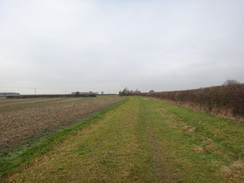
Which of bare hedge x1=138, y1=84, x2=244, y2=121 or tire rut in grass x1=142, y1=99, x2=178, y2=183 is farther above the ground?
bare hedge x1=138, y1=84, x2=244, y2=121

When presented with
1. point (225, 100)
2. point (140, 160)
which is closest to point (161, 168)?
point (140, 160)

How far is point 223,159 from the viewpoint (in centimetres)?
499

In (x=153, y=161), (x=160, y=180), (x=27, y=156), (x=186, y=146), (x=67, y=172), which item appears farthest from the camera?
(x=186, y=146)

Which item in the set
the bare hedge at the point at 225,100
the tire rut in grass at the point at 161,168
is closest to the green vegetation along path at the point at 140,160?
the tire rut in grass at the point at 161,168

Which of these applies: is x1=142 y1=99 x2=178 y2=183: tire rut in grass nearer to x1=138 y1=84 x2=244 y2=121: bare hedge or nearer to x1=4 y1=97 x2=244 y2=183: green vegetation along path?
x1=4 y1=97 x2=244 y2=183: green vegetation along path

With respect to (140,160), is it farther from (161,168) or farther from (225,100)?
(225,100)

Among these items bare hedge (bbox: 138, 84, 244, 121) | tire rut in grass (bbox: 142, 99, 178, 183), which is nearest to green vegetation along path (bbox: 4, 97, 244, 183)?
tire rut in grass (bbox: 142, 99, 178, 183)

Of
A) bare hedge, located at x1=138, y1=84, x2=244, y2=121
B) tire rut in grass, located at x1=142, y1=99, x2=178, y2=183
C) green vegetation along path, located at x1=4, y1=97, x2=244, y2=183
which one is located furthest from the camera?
bare hedge, located at x1=138, y1=84, x2=244, y2=121

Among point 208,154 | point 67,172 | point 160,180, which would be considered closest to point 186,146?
point 208,154

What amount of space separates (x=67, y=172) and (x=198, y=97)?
1908 centimetres

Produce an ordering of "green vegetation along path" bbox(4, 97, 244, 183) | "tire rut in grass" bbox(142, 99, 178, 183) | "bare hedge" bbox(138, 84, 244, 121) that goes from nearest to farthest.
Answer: "tire rut in grass" bbox(142, 99, 178, 183) < "green vegetation along path" bbox(4, 97, 244, 183) < "bare hedge" bbox(138, 84, 244, 121)

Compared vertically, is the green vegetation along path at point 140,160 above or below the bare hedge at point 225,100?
below

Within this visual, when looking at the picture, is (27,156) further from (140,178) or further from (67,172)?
(140,178)

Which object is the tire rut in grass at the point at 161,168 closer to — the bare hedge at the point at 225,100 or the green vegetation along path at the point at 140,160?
the green vegetation along path at the point at 140,160
